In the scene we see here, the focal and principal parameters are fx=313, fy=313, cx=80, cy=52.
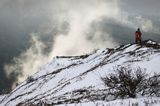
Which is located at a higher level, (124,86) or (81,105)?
(124,86)

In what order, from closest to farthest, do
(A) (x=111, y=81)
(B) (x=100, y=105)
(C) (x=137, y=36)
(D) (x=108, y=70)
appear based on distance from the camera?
(B) (x=100, y=105), (A) (x=111, y=81), (D) (x=108, y=70), (C) (x=137, y=36)

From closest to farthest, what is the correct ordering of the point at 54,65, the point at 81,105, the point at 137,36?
the point at 81,105 → the point at 137,36 → the point at 54,65

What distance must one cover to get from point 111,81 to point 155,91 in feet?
10.5

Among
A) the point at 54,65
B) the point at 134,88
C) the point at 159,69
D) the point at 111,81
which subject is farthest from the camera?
the point at 54,65

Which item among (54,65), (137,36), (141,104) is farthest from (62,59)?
(141,104)

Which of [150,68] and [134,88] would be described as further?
[150,68]

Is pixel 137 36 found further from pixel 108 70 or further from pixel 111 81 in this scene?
pixel 111 81

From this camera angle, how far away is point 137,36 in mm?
63781

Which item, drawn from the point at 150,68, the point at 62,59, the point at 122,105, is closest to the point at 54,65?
the point at 62,59

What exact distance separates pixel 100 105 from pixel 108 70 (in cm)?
3793

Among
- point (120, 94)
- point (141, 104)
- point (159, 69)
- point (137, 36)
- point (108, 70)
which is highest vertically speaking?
point (137, 36)

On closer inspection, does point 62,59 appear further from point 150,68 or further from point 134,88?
point 134,88

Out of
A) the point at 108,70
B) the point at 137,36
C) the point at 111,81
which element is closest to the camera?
the point at 111,81

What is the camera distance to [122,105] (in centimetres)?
1383
